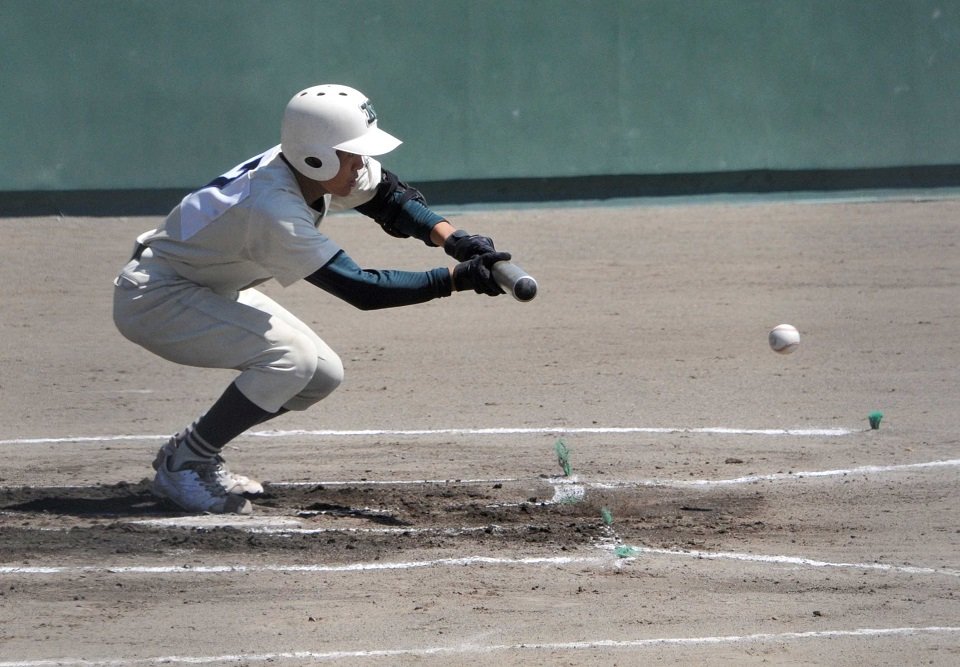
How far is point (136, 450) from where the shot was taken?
245 inches

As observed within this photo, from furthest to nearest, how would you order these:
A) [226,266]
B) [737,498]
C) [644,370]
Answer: [644,370] < [737,498] < [226,266]

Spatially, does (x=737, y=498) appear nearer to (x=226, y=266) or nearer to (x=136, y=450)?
(x=226, y=266)

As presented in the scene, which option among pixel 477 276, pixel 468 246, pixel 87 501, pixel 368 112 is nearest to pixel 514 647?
pixel 477 276

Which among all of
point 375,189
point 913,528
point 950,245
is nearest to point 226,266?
point 375,189

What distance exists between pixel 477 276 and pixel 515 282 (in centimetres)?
19

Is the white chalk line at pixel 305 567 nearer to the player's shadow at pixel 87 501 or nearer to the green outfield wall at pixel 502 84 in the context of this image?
the player's shadow at pixel 87 501

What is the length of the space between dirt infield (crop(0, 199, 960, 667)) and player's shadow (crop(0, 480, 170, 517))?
17 mm

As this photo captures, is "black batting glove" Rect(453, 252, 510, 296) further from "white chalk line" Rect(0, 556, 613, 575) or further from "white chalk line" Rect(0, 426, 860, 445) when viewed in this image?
"white chalk line" Rect(0, 426, 860, 445)

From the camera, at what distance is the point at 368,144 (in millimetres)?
4703

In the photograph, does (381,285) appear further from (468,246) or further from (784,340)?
(784,340)

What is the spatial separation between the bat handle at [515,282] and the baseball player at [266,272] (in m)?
0.06

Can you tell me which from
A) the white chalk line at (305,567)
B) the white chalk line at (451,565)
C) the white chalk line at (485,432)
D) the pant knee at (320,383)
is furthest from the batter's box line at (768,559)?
the white chalk line at (485,432)

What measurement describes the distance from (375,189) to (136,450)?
6.34ft

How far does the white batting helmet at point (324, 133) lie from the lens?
4629 mm
